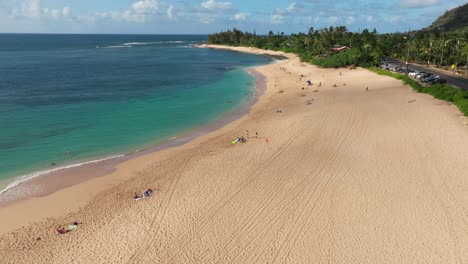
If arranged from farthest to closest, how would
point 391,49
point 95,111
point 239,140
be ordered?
point 391,49 < point 95,111 < point 239,140

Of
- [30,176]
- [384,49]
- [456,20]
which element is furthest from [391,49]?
[456,20]

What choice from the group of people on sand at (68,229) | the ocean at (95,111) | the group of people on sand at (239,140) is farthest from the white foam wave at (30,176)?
the group of people on sand at (239,140)

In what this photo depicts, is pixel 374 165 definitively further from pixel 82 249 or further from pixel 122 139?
pixel 122 139

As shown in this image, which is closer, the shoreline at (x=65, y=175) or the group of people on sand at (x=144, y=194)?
the group of people on sand at (x=144, y=194)

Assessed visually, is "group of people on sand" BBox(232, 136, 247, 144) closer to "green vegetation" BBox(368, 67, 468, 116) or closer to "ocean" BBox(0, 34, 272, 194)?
"ocean" BBox(0, 34, 272, 194)

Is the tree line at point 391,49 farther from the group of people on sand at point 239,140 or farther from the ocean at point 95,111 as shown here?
the group of people on sand at point 239,140

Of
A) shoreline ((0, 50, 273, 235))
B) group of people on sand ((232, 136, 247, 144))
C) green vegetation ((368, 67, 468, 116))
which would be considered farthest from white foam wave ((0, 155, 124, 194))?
green vegetation ((368, 67, 468, 116))

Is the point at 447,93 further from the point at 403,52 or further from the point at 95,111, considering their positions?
the point at 403,52

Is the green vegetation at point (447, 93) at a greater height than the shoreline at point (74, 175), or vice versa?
the green vegetation at point (447, 93)

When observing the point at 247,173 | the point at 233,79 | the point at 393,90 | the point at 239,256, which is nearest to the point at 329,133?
the point at 247,173
